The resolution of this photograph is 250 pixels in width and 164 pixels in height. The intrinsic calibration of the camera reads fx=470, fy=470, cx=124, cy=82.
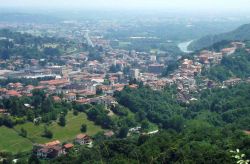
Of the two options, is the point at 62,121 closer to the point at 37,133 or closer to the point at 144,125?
the point at 37,133

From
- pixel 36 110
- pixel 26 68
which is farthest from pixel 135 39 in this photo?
pixel 36 110

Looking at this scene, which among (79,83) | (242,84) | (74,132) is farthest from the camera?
(79,83)

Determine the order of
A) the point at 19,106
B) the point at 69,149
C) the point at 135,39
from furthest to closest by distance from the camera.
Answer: the point at 135,39
the point at 19,106
the point at 69,149

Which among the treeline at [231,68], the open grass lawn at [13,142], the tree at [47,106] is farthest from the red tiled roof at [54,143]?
the treeline at [231,68]

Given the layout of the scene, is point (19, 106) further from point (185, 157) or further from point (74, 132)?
point (185, 157)

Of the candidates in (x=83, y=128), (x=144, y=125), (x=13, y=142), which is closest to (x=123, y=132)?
(x=144, y=125)

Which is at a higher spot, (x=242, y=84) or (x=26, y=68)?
(x=242, y=84)

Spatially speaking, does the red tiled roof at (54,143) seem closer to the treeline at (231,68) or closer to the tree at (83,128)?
the tree at (83,128)

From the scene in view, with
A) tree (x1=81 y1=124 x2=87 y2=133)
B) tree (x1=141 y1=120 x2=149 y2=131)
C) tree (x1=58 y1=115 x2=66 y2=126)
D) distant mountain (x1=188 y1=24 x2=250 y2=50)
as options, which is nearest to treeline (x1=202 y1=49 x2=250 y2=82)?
tree (x1=141 y1=120 x2=149 y2=131)
